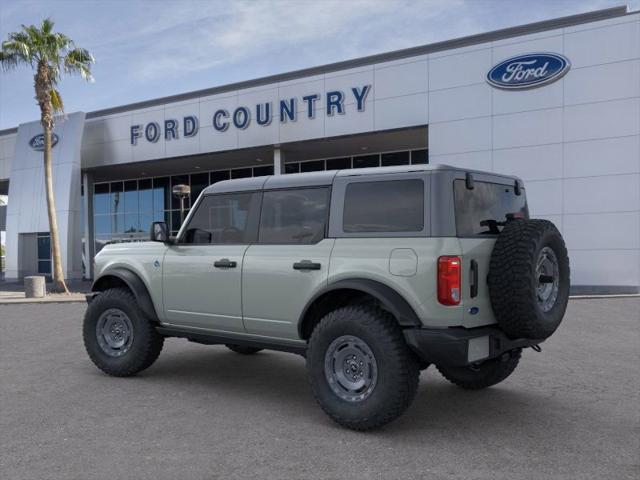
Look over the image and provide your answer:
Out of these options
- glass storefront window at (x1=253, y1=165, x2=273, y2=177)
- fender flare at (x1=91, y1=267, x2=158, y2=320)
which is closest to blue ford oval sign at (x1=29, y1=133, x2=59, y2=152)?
glass storefront window at (x1=253, y1=165, x2=273, y2=177)

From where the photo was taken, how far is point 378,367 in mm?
4176

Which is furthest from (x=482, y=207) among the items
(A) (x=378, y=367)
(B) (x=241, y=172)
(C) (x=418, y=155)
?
(B) (x=241, y=172)

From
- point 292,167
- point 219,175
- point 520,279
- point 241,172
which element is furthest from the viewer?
point 219,175

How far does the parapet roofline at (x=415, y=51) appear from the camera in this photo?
1627 cm

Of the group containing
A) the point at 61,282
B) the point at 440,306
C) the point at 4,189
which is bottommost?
the point at 61,282

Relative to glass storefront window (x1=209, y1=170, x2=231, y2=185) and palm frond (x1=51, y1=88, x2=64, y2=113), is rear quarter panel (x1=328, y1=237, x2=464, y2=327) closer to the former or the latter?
palm frond (x1=51, y1=88, x2=64, y2=113)

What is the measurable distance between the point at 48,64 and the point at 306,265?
19.0 meters

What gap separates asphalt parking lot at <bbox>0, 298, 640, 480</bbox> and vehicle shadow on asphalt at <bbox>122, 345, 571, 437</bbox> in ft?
0.05

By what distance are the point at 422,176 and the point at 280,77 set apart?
17.6 m

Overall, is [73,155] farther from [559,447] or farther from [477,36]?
[559,447]

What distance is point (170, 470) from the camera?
3.57 meters

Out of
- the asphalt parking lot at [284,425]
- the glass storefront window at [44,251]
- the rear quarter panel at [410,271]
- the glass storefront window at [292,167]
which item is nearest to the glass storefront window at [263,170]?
the glass storefront window at [292,167]

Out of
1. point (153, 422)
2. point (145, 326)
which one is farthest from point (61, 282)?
point (153, 422)

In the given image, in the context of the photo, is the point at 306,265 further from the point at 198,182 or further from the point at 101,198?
the point at 101,198
